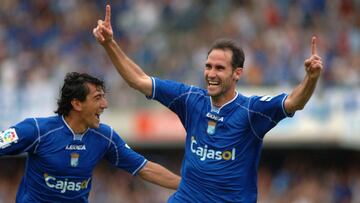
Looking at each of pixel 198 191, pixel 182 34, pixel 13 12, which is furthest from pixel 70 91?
pixel 13 12

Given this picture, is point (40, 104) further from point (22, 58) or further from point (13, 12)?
point (13, 12)

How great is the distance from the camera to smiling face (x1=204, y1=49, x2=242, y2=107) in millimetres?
9469

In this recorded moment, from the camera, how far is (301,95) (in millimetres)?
A: 9031

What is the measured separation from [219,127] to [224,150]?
0.71ft

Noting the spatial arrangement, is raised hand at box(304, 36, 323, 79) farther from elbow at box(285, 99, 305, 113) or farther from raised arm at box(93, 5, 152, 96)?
raised arm at box(93, 5, 152, 96)

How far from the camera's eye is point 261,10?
918 inches

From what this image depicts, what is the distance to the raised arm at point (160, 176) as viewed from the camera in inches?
422

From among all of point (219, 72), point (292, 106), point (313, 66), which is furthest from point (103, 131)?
point (313, 66)

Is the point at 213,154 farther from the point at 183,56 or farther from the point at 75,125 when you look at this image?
the point at 183,56

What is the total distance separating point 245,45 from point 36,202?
41.0 ft

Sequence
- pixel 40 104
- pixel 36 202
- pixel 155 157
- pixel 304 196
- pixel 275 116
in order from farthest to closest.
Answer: pixel 155 157 → pixel 40 104 → pixel 304 196 → pixel 36 202 → pixel 275 116

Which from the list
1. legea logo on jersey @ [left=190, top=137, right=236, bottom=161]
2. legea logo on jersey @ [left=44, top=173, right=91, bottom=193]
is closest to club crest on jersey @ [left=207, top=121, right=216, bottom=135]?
legea logo on jersey @ [left=190, top=137, right=236, bottom=161]

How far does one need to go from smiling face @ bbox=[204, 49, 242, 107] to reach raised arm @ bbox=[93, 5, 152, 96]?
59cm

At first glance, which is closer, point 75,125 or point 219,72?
point 219,72
